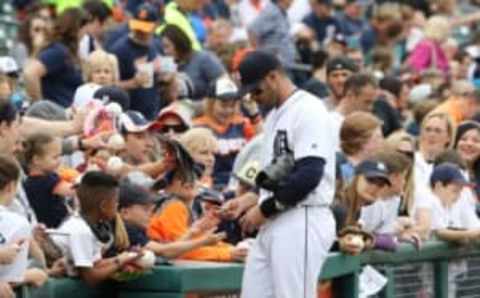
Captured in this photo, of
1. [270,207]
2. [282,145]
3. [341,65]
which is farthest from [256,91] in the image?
[341,65]

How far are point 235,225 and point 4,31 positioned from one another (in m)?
7.77

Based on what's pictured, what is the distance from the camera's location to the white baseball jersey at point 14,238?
789 cm

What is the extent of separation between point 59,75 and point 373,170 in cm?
335

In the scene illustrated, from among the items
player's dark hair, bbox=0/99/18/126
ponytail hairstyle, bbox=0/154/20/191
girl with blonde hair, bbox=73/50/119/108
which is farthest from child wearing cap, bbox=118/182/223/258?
girl with blonde hair, bbox=73/50/119/108

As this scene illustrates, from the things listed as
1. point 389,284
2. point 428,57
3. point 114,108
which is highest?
point 428,57

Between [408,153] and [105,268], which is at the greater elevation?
[408,153]

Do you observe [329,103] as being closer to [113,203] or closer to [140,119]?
[140,119]

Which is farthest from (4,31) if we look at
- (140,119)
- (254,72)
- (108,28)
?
(254,72)

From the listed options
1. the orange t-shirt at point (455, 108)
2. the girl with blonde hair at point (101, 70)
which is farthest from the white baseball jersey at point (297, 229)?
the orange t-shirt at point (455, 108)

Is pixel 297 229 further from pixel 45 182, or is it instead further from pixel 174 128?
pixel 174 128

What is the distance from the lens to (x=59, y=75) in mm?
13016

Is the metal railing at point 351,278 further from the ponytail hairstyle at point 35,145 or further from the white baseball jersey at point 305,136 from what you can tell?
the ponytail hairstyle at point 35,145

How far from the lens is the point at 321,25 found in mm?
19922

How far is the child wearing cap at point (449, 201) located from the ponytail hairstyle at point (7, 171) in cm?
408
